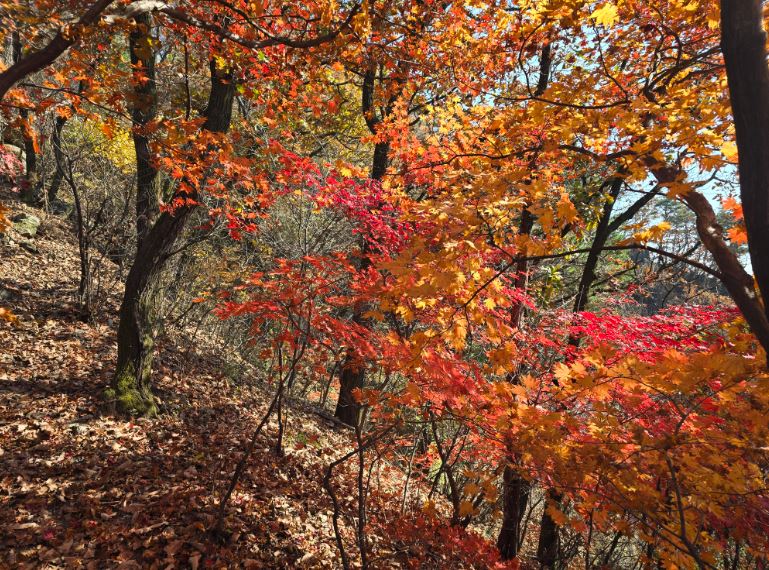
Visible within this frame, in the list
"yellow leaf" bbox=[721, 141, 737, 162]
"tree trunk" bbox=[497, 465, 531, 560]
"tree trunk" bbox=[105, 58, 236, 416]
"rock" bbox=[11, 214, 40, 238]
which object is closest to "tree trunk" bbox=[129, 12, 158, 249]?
"tree trunk" bbox=[105, 58, 236, 416]

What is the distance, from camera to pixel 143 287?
5.27m

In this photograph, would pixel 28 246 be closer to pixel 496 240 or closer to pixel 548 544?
pixel 496 240

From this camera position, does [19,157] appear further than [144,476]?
Yes

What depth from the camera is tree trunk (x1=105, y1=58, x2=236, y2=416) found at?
17.1 feet

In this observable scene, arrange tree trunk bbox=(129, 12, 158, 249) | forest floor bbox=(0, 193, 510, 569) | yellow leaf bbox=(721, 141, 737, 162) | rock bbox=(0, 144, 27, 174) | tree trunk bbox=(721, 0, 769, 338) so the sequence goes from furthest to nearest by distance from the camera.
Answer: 1. rock bbox=(0, 144, 27, 174)
2. tree trunk bbox=(129, 12, 158, 249)
3. forest floor bbox=(0, 193, 510, 569)
4. yellow leaf bbox=(721, 141, 737, 162)
5. tree trunk bbox=(721, 0, 769, 338)

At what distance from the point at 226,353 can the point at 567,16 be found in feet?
31.8

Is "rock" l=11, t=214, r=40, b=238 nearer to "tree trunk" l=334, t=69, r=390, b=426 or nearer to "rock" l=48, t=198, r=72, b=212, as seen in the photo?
"rock" l=48, t=198, r=72, b=212

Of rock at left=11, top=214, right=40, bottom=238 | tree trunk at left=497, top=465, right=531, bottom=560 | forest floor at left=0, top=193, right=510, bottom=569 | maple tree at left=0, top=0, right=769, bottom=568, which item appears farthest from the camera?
rock at left=11, top=214, right=40, bottom=238

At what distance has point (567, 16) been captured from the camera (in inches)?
116

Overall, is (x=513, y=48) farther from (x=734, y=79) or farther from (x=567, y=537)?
(x=567, y=537)

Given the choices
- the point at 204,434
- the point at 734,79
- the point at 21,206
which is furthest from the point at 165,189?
the point at 21,206

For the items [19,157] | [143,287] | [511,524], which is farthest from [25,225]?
[511,524]

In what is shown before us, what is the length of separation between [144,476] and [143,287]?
2414mm

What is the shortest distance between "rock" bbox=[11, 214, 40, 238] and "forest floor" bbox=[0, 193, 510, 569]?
439 cm
